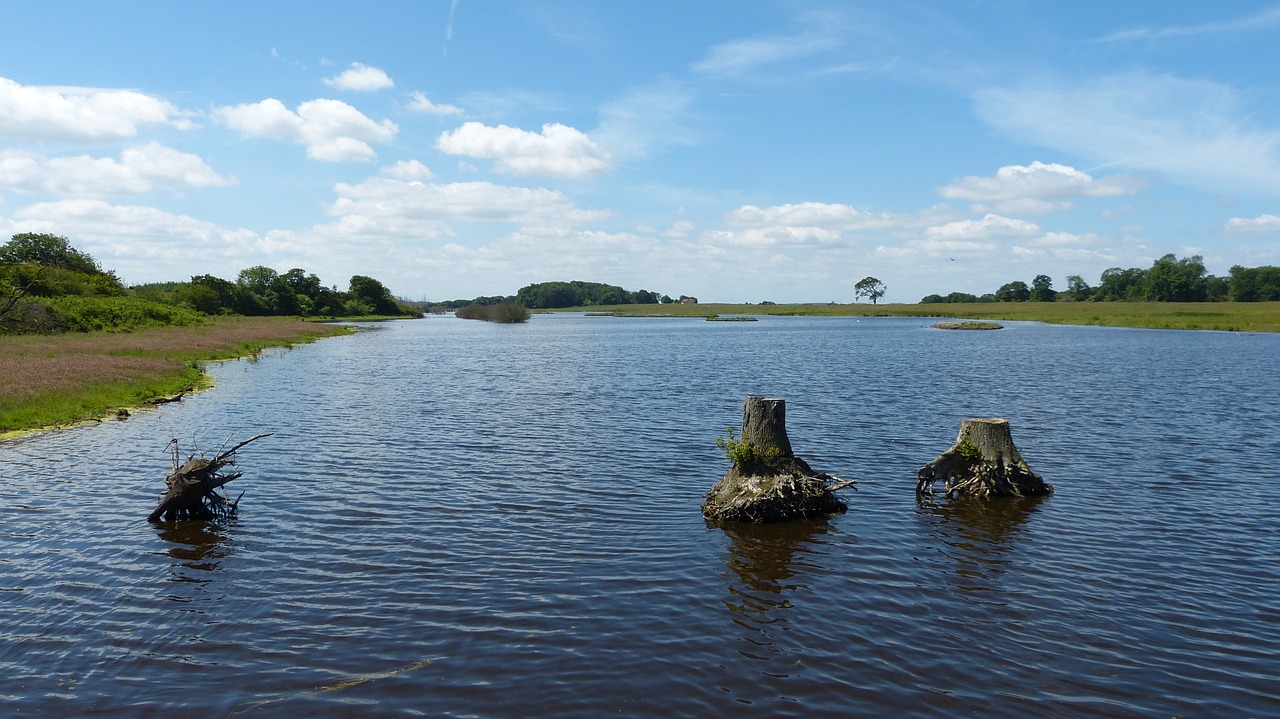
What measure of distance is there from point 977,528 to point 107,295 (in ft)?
352

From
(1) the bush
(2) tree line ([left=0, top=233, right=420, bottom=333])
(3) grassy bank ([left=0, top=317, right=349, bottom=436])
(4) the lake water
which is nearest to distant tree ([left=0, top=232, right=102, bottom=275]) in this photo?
(2) tree line ([left=0, top=233, right=420, bottom=333])

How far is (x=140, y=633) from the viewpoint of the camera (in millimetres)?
10703

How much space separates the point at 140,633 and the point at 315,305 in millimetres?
191064

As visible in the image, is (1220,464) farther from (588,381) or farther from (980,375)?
(588,381)

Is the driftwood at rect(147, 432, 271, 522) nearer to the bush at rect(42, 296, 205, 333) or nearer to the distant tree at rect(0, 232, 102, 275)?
the bush at rect(42, 296, 205, 333)

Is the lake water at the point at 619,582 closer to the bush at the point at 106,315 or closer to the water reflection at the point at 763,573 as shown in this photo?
the water reflection at the point at 763,573

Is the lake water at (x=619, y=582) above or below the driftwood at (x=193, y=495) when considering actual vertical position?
below

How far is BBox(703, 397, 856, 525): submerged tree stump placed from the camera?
16.0 metres

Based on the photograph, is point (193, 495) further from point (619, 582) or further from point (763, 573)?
point (763, 573)

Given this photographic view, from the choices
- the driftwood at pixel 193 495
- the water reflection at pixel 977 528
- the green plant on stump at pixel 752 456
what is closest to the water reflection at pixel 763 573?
the green plant on stump at pixel 752 456

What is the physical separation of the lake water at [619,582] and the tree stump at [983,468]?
19.5 inches

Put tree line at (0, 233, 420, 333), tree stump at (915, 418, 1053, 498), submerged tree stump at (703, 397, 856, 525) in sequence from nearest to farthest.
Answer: submerged tree stump at (703, 397, 856, 525), tree stump at (915, 418, 1053, 498), tree line at (0, 233, 420, 333)

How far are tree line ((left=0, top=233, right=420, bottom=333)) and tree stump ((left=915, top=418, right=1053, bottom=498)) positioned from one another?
3917 centimetres

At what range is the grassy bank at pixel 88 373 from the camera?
92.1ft
